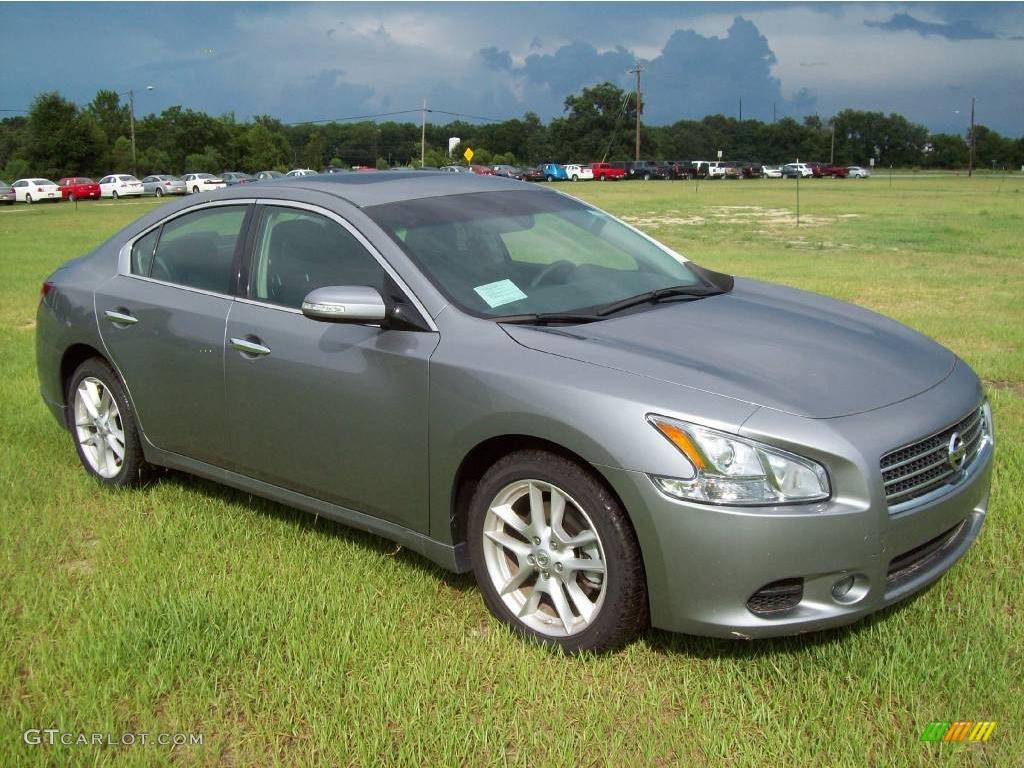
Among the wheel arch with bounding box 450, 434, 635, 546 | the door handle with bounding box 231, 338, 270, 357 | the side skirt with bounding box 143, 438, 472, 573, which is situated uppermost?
the door handle with bounding box 231, 338, 270, 357

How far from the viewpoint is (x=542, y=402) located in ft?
11.4

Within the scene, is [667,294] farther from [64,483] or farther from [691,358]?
[64,483]

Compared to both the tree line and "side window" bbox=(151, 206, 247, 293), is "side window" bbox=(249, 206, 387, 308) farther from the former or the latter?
the tree line

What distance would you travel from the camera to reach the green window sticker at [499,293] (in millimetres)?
4012

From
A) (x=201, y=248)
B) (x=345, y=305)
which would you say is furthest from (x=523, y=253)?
(x=201, y=248)

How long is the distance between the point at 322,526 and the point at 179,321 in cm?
114

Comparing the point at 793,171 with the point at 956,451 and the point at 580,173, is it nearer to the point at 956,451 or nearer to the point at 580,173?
the point at 580,173

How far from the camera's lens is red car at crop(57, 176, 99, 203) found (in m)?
55.3

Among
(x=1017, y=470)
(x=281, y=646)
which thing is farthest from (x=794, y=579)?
(x=1017, y=470)

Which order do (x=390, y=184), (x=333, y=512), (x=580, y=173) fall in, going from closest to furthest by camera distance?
(x=333, y=512), (x=390, y=184), (x=580, y=173)

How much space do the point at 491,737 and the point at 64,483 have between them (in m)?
3.37

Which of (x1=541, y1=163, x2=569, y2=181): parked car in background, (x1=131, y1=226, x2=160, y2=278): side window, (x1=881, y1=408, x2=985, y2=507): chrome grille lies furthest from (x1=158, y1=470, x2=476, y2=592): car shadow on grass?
(x1=541, y1=163, x2=569, y2=181): parked car in background

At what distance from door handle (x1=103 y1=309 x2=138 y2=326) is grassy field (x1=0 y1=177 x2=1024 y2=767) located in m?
0.88

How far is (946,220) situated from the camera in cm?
2683
